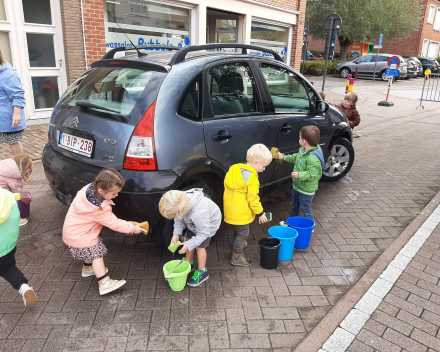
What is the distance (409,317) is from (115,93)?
303 centimetres

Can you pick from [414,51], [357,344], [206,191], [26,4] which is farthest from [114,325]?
[414,51]

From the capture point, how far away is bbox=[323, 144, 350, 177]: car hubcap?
5641mm

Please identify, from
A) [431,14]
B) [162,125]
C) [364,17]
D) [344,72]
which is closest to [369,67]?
[344,72]

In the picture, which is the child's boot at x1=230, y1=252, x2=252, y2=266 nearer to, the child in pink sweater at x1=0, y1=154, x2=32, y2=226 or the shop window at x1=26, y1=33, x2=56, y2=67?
the child in pink sweater at x1=0, y1=154, x2=32, y2=226

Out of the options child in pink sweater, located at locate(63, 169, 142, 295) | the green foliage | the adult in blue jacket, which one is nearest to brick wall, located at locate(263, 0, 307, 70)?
the adult in blue jacket

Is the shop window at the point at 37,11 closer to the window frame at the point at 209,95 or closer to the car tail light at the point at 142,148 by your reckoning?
the window frame at the point at 209,95

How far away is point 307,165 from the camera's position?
12.5 ft

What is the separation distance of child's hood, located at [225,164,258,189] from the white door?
21.4ft

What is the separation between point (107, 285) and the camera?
297 cm

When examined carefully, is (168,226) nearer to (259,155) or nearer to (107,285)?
(107,285)

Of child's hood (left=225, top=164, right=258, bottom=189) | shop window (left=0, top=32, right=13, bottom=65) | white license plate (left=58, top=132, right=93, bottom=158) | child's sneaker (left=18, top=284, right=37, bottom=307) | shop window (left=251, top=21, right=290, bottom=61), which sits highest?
shop window (left=251, top=21, right=290, bottom=61)

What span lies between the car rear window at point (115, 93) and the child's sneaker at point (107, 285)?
128cm

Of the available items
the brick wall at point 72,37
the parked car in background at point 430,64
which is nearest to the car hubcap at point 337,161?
the brick wall at point 72,37

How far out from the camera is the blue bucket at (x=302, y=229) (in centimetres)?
363
